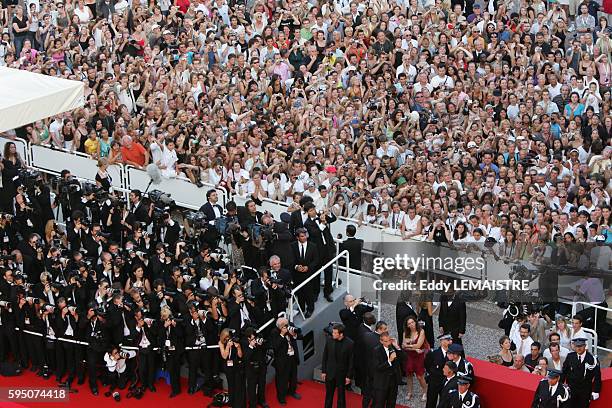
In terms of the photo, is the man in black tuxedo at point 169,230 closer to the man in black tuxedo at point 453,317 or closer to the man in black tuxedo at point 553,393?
the man in black tuxedo at point 453,317

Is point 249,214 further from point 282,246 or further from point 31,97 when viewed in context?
point 31,97

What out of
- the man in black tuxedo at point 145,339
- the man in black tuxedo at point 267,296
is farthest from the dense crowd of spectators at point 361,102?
the man in black tuxedo at point 145,339

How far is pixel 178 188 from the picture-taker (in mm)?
22359

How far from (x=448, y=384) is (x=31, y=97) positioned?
752 centimetres

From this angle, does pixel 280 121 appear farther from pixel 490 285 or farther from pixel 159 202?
pixel 490 285

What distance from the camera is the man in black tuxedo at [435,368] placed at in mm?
17469

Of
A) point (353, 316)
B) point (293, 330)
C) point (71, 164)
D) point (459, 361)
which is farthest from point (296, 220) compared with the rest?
point (71, 164)

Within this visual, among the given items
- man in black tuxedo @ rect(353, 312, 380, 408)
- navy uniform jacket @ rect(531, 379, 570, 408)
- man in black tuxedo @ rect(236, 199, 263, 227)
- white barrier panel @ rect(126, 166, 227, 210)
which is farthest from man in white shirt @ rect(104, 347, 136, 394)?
navy uniform jacket @ rect(531, 379, 570, 408)

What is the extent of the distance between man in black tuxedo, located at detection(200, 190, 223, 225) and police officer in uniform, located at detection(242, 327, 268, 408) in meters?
3.17

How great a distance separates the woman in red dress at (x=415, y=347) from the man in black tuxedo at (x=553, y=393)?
185cm

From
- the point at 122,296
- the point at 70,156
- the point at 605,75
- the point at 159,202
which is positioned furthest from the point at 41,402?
the point at 605,75

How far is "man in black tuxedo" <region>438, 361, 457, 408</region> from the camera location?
56.0 feet

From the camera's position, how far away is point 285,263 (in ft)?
64.0

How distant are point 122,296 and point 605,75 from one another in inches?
441
